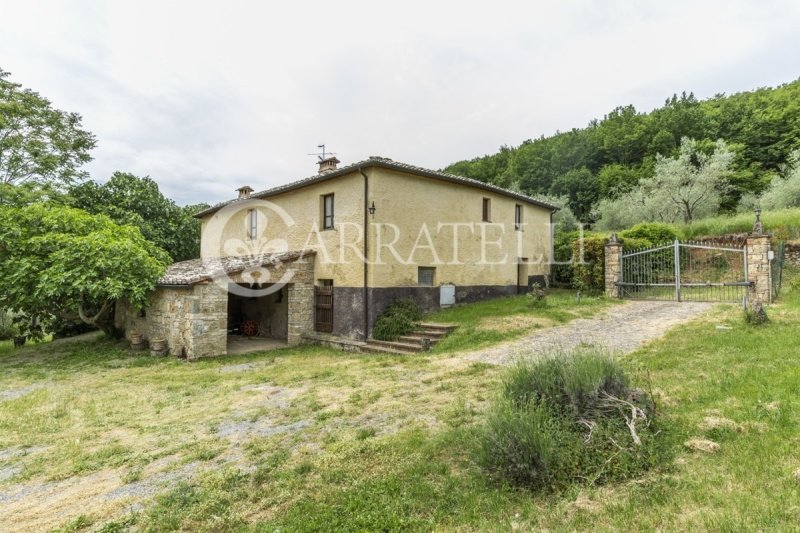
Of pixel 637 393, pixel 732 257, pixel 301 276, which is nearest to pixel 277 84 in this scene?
pixel 301 276

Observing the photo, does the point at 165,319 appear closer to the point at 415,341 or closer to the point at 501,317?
the point at 415,341

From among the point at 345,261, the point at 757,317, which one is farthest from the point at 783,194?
the point at 345,261

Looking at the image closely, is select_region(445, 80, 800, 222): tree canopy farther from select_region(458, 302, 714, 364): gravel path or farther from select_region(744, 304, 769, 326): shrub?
select_region(744, 304, 769, 326): shrub

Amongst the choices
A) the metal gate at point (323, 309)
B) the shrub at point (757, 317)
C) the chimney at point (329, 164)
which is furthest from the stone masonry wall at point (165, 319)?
the shrub at point (757, 317)

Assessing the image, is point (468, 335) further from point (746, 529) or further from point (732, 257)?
point (732, 257)

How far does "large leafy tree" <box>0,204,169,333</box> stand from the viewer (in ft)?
34.7

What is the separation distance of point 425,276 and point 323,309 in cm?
370

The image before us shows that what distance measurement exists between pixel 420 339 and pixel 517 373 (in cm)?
626

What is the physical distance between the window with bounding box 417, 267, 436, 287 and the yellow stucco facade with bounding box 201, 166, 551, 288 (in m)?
0.15

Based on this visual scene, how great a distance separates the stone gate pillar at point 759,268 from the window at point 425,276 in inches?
364

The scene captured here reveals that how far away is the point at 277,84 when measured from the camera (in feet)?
45.9

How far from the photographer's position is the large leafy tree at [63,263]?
1057 cm

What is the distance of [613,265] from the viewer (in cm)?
1490

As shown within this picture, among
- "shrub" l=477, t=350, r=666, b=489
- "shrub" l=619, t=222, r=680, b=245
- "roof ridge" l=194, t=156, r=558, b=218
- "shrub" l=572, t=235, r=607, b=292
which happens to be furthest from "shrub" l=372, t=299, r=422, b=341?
"shrub" l=619, t=222, r=680, b=245
